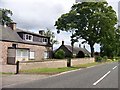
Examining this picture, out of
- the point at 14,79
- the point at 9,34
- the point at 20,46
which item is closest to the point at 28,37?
the point at 20,46

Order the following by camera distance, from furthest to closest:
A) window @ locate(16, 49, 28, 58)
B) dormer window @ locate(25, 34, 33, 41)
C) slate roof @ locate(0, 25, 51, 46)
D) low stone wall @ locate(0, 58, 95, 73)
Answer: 1. dormer window @ locate(25, 34, 33, 41)
2. window @ locate(16, 49, 28, 58)
3. slate roof @ locate(0, 25, 51, 46)
4. low stone wall @ locate(0, 58, 95, 73)

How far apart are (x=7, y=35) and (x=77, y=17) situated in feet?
95.6

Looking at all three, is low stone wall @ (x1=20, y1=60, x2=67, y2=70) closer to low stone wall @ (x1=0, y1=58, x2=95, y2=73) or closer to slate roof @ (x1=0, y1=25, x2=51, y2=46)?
low stone wall @ (x1=0, y1=58, x2=95, y2=73)

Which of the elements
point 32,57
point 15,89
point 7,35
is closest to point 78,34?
point 32,57

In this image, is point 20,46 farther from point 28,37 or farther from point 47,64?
point 47,64

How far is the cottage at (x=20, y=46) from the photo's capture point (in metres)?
50.0

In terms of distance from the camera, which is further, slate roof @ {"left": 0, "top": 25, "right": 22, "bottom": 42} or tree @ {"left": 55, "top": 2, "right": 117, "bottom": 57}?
tree @ {"left": 55, "top": 2, "right": 117, "bottom": 57}

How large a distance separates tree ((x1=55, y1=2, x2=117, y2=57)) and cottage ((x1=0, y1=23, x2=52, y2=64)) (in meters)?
10.8

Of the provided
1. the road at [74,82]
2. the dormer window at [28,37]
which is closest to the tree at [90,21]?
the dormer window at [28,37]

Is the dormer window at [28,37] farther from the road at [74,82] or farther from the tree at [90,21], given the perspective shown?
the road at [74,82]

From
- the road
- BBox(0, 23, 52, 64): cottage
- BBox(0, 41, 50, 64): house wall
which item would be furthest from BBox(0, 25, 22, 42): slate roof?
the road

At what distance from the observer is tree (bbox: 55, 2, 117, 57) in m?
73.6

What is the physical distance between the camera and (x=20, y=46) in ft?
182

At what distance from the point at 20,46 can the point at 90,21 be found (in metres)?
23.8
